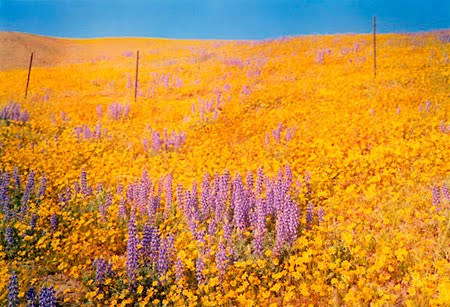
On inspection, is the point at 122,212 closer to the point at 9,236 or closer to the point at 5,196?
the point at 9,236

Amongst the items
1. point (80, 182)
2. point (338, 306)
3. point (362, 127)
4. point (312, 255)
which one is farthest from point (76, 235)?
point (362, 127)

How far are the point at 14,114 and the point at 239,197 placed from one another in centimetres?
1158

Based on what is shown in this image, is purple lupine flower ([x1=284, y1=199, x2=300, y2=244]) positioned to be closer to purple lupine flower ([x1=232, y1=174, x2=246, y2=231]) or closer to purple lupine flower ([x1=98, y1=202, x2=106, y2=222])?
purple lupine flower ([x1=232, y1=174, x2=246, y2=231])

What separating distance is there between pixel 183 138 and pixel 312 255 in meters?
6.52

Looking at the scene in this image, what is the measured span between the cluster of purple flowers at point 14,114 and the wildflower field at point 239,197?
5 centimetres

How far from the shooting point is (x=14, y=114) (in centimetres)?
1331

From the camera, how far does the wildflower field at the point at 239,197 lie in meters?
4.45

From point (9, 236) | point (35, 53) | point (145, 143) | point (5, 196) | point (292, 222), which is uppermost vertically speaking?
point (35, 53)

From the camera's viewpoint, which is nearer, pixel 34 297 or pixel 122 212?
pixel 34 297

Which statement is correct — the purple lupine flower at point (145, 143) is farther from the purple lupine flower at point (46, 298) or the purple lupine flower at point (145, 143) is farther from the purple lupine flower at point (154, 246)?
the purple lupine flower at point (46, 298)

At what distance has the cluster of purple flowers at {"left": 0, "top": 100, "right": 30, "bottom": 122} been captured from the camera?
13.2 m

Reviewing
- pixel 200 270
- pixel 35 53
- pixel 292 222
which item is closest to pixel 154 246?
pixel 200 270

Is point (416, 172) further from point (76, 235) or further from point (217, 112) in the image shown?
point (217, 112)

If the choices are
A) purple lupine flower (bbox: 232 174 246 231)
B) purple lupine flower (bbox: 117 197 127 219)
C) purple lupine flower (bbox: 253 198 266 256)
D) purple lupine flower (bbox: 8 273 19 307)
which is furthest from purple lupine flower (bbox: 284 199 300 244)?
purple lupine flower (bbox: 8 273 19 307)
